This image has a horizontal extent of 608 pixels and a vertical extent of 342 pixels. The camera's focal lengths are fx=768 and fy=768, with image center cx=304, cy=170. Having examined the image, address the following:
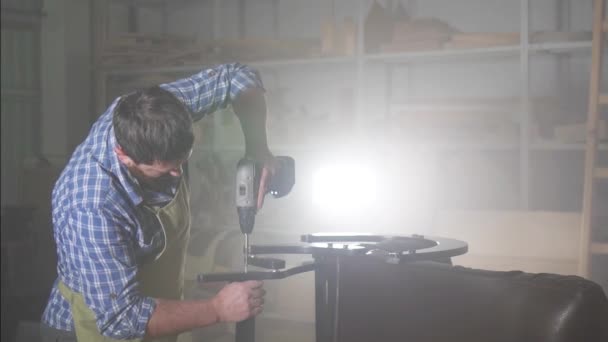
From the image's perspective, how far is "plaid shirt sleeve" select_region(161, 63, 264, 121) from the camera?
203 centimetres

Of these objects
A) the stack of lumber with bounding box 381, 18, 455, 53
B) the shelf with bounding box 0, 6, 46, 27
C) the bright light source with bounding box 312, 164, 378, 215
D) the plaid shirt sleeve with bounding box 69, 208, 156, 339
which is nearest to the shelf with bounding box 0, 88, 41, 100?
the shelf with bounding box 0, 6, 46, 27

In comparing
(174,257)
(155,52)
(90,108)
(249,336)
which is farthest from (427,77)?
(249,336)

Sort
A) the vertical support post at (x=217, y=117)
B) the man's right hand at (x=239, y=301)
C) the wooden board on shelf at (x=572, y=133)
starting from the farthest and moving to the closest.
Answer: the vertical support post at (x=217, y=117)
the wooden board on shelf at (x=572, y=133)
the man's right hand at (x=239, y=301)

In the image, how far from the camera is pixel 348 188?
11.4ft

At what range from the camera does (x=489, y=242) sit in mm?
2914

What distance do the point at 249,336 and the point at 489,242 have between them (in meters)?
1.52

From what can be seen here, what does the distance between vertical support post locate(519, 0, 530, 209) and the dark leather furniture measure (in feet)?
6.17

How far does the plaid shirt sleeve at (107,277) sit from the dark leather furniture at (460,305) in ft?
1.37

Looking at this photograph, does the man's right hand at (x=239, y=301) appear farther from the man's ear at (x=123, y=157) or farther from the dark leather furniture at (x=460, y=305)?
the man's ear at (x=123, y=157)

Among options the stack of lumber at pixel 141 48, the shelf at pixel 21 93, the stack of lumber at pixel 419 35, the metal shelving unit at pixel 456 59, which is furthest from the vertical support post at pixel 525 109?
the shelf at pixel 21 93

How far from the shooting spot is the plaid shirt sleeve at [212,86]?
6.66 ft

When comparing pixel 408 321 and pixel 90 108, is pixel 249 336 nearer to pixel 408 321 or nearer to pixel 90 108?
pixel 408 321

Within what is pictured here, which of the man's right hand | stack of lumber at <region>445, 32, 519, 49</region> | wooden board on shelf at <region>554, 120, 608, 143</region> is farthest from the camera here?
stack of lumber at <region>445, 32, 519, 49</region>

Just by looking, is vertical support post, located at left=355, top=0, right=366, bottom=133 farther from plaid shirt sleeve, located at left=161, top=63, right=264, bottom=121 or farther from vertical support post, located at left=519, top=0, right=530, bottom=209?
plaid shirt sleeve, located at left=161, top=63, right=264, bottom=121
